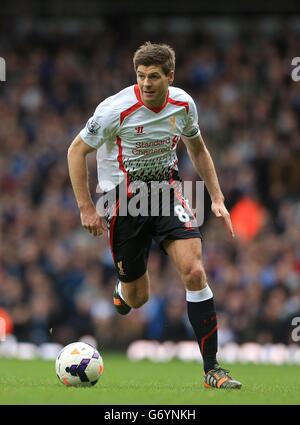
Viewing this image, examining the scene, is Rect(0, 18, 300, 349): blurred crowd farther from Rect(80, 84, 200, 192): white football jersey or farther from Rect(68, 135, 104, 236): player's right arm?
Rect(68, 135, 104, 236): player's right arm

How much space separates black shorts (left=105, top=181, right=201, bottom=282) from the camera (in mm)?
7465

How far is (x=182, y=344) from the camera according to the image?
13703 millimetres

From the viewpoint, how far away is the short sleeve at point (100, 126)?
7301mm

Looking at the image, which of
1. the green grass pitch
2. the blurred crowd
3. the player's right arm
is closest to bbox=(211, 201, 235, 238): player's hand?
the player's right arm

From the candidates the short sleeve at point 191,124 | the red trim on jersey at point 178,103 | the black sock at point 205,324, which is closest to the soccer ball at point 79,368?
the black sock at point 205,324

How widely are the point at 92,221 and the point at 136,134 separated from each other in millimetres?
758

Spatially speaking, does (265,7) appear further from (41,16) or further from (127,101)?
(127,101)

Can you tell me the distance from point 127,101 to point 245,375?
335cm

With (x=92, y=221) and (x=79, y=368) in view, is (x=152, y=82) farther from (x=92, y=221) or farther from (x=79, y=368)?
(x=79, y=368)

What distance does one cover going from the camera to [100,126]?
731 cm

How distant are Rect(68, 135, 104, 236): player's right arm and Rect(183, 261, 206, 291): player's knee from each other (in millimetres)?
698

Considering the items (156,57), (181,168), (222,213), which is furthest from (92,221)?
(181,168)

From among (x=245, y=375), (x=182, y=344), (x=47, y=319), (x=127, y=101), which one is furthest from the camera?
(x=47, y=319)

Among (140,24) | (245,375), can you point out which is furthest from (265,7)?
(245,375)
